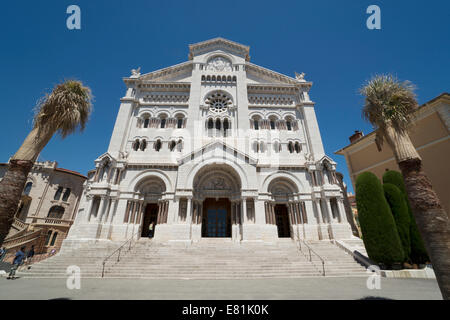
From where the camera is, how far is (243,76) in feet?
79.5

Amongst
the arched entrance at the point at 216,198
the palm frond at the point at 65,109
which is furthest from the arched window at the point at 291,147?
the palm frond at the point at 65,109

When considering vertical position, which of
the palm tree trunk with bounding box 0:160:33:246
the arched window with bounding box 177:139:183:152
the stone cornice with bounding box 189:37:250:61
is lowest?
the palm tree trunk with bounding box 0:160:33:246

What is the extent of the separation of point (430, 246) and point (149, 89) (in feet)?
84.8

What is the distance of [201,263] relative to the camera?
1130 centimetres

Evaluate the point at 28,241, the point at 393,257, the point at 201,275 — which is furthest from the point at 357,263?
the point at 28,241

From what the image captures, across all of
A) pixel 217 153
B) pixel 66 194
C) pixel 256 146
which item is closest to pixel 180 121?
pixel 217 153

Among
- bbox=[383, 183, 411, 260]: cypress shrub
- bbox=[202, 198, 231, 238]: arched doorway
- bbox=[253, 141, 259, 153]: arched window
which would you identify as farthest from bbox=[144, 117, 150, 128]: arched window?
bbox=[383, 183, 411, 260]: cypress shrub

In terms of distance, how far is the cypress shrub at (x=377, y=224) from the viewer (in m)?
10.6

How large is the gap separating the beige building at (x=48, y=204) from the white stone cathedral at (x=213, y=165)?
1033 cm

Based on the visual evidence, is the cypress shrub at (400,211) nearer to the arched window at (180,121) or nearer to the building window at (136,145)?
the arched window at (180,121)

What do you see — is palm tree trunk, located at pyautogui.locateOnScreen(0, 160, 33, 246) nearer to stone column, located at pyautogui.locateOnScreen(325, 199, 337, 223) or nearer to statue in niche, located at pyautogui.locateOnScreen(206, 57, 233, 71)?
stone column, located at pyautogui.locateOnScreen(325, 199, 337, 223)

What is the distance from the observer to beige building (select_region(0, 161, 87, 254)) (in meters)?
24.5

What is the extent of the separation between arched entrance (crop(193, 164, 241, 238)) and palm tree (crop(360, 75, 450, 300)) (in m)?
11.8
